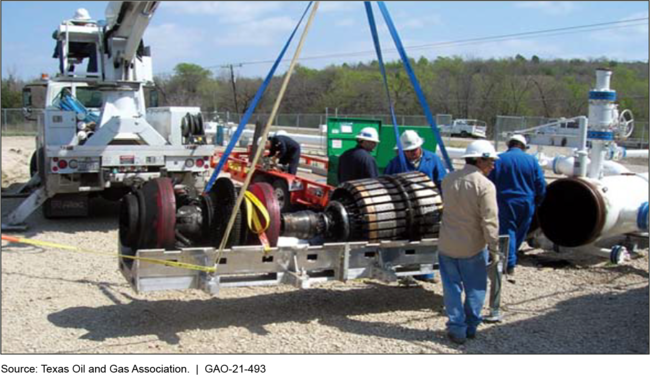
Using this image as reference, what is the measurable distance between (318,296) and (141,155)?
4.71 metres

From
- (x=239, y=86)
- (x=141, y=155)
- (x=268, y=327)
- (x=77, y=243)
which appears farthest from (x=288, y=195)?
(x=239, y=86)

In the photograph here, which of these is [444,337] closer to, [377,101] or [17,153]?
[17,153]

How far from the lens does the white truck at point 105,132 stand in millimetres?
9867

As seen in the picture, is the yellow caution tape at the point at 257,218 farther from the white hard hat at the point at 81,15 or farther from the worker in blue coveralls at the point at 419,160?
the white hard hat at the point at 81,15

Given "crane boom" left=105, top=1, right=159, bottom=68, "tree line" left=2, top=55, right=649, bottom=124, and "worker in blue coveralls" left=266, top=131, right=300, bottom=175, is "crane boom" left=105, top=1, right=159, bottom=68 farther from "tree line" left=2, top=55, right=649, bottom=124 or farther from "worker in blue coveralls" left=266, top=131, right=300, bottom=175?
"tree line" left=2, top=55, right=649, bottom=124

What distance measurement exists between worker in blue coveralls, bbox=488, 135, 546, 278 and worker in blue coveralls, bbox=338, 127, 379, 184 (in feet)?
4.90

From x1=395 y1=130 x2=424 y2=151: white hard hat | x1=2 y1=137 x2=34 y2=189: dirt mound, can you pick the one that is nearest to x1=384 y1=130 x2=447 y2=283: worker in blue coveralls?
x1=395 y1=130 x2=424 y2=151: white hard hat

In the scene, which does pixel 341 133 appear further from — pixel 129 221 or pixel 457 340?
pixel 457 340

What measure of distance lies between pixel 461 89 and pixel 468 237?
129ft

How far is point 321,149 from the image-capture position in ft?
92.8

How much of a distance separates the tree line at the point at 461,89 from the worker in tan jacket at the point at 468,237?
31.2 metres

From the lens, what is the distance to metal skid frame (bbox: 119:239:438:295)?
519 cm

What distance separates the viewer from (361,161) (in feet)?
23.5

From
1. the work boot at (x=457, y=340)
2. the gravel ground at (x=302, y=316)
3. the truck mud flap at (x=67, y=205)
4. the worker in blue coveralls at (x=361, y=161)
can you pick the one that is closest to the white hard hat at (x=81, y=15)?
the truck mud flap at (x=67, y=205)
